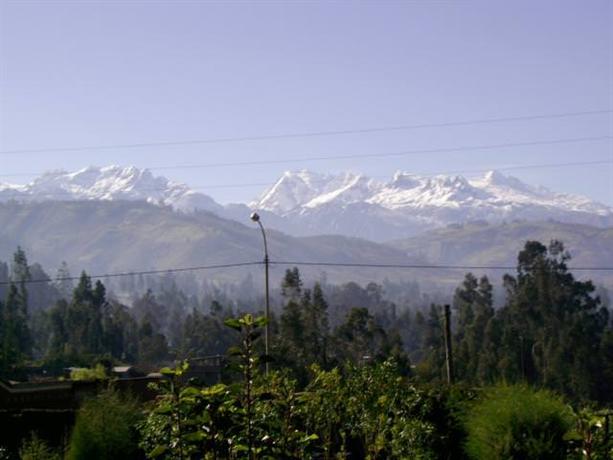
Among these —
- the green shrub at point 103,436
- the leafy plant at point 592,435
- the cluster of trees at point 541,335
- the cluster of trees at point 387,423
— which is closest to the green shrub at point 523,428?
the cluster of trees at point 387,423

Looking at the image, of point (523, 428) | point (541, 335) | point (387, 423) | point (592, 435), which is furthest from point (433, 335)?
point (592, 435)

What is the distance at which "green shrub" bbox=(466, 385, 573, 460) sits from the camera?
48.2ft

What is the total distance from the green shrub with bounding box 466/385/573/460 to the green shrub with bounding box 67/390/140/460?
5119 mm

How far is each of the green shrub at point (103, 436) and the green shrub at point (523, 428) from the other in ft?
16.8

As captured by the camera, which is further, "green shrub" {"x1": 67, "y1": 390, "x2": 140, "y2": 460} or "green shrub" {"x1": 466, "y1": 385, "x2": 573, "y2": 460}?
"green shrub" {"x1": 466, "y1": 385, "x2": 573, "y2": 460}

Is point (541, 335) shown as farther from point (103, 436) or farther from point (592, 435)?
point (592, 435)

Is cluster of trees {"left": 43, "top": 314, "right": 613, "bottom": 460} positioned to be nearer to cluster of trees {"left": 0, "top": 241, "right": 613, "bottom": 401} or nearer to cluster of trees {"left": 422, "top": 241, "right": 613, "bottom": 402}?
cluster of trees {"left": 0, "top": 241, "right": 613, "bottom": 401}

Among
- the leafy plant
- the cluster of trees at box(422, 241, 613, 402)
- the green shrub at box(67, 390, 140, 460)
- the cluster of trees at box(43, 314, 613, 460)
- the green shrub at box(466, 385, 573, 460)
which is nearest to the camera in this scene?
the leafy plant

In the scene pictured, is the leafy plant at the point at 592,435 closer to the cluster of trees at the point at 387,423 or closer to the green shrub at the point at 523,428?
the cluster of trees at the point at 387,423

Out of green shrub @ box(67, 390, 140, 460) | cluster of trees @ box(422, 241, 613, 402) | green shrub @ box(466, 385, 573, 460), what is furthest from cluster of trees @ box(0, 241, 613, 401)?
green shrub @ box(67, 390, 140, 460)

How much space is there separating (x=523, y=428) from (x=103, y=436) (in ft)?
19.6

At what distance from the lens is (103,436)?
14.4 m

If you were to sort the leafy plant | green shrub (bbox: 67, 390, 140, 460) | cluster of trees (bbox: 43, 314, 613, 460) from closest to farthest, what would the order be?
the leafy plant, cluster of trees (bbox: 43, 314, 613, 460), green shrub (bbox: 67, 390, 140, 460)

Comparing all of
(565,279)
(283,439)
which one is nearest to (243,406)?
(283,439)
